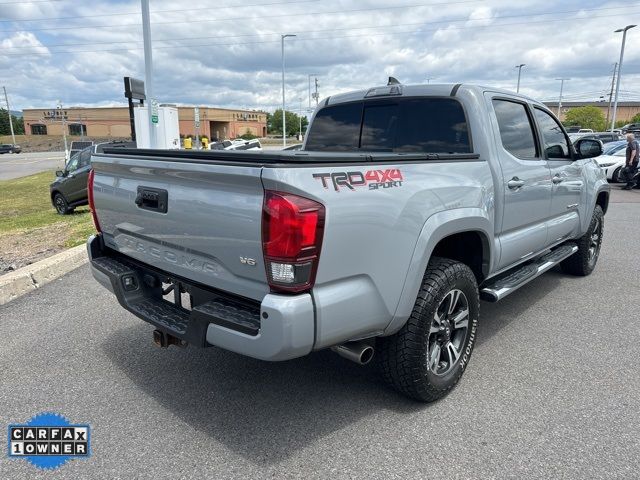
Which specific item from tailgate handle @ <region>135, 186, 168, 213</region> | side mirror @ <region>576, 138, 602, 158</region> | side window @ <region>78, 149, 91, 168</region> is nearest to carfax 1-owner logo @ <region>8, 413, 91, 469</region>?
tailgate handle @ <region>135, 186, 168, 213</region>

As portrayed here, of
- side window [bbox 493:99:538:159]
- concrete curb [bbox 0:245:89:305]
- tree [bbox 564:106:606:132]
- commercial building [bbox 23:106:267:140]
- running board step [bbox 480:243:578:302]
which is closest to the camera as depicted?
running board step [bbox 480:243:578:302]

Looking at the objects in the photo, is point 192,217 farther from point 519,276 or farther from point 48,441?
point 519,276

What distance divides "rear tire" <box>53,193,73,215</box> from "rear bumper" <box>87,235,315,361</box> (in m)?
10.1

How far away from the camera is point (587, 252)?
582 centimetres

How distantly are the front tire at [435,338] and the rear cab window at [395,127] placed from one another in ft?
3.64

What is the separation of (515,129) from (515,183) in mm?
639

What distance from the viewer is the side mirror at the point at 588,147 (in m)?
5.04

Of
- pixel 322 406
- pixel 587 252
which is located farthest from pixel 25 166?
pixel 322 406


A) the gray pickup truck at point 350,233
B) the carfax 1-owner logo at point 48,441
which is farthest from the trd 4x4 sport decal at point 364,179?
the carfax 1-owner logo at point 48,441

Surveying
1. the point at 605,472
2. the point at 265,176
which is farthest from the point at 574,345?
the point at 265,176

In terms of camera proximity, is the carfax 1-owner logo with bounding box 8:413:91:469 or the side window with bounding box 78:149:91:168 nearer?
the carfax 1-owner logo with bounding box 8:413:91:469

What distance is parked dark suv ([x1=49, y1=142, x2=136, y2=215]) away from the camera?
467 inches

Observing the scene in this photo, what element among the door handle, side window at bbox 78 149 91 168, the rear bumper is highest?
the door handle

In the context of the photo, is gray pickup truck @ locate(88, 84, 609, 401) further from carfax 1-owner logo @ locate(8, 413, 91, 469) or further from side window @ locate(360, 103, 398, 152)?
carfax 1-owner logo @ locate(8, 413, 91, 469)
